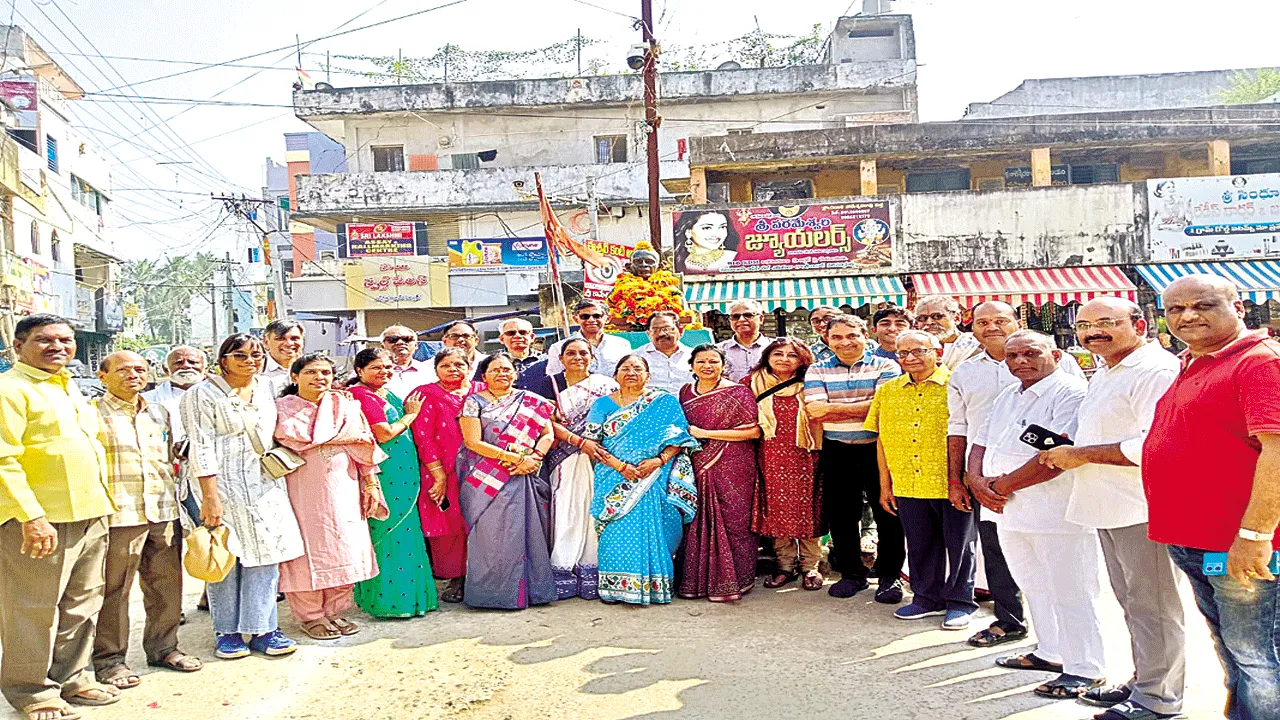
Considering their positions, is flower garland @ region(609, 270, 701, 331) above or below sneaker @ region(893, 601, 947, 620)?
above

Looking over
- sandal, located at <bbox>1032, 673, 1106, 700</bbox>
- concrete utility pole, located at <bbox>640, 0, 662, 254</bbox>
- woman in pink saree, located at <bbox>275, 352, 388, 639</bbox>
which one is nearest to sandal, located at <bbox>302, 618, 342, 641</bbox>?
woman in pink saree, located at <bbox>275, 352, 388, 639</bbox>

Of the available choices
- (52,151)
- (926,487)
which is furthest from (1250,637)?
(52,151)

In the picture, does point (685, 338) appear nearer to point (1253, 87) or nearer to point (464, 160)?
point (464, 160)

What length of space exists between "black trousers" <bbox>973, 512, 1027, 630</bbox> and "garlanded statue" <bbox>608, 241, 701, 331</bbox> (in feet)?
11.1

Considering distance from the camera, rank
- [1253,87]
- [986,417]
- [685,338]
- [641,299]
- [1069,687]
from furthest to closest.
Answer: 1. [1253,87]
2. [641,299]
3. [685,338]
4. [986,417]
5. [1069,687]

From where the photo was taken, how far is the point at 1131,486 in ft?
11.0

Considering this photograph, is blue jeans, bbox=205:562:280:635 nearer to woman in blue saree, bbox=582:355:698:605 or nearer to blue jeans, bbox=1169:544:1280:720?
woman in blue saree, bbox=582:355:698:605

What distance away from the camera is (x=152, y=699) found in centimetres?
406

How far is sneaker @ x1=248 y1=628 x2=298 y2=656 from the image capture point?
14.9 feet

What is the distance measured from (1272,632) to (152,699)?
14.4 feet

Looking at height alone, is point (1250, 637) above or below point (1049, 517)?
below

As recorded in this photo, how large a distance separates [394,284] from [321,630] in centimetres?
2081

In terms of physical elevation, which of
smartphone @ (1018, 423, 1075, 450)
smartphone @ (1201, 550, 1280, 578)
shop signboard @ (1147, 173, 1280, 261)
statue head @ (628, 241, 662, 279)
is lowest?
smartphone @ (1201, 550, 1280, 578)

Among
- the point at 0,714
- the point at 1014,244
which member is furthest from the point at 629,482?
the point at 1014,244
